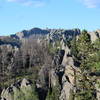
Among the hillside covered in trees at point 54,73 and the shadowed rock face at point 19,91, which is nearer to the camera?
the hillside covered in trees at point 54,73

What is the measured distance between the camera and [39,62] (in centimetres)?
16712

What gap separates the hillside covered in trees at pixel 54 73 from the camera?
4534cm

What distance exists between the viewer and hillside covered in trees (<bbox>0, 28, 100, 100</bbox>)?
45344mm

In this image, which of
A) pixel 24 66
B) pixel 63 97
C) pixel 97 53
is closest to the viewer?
pixel 97 53

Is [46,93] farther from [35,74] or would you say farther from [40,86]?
[35,74]

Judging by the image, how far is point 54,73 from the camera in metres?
116

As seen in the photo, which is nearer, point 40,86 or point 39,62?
point 40,86

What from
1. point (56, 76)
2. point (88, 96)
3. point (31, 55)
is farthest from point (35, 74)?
point (88, 96)

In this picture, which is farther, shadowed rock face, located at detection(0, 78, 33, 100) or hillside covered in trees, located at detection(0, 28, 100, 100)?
shadowed rock face, located at detection(0, 78, 33, 100)

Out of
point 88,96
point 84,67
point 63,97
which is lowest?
point 63,97

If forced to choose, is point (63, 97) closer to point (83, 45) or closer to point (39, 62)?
point (83, 45)

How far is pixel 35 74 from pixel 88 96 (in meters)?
91.5

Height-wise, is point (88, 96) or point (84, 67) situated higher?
point (84, 67)

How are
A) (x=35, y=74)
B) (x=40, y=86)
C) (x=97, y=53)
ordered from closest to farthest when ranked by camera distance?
(x=97, y=53) < (x=40, y=86) < (x=35, y=74)
